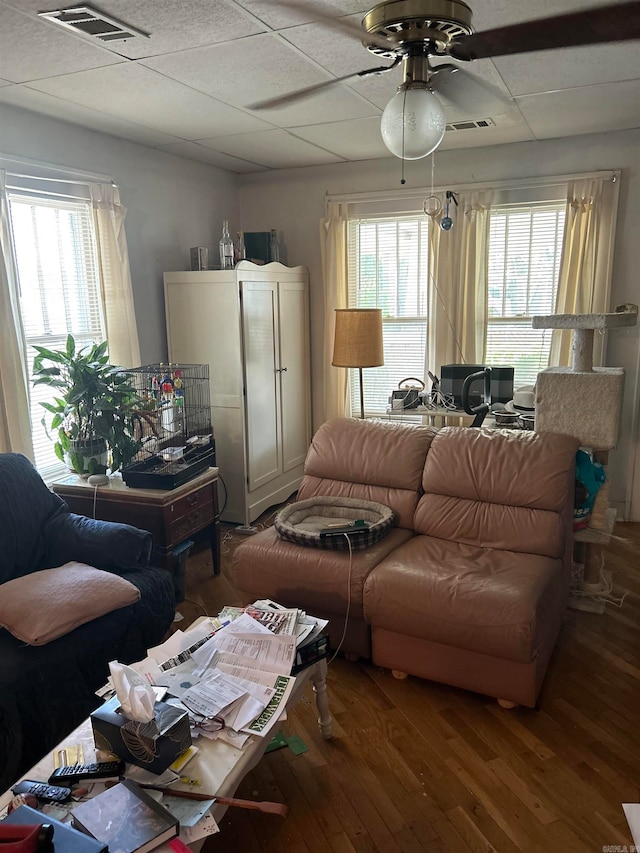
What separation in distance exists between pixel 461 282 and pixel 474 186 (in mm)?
658

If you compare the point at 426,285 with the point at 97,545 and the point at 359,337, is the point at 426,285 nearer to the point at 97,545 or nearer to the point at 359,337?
the point at 359,337

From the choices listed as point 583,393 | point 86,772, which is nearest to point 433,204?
point 583,393

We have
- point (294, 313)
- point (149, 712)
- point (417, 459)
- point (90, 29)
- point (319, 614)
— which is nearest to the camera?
point (149, 712)

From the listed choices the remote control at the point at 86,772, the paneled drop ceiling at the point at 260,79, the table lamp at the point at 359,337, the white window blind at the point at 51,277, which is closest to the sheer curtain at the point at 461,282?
the paneled drop ceiling at the point at 260,79

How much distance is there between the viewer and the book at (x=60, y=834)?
123 centimetres

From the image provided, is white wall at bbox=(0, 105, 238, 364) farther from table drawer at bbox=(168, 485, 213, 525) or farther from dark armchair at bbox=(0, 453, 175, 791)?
dark armchair at bbox=(0, 453, 175, 791)

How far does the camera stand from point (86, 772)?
1504 millimetres

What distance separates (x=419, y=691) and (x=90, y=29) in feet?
9.03

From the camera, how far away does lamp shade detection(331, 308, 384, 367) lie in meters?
3.73

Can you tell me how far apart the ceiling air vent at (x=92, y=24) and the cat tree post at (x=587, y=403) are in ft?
7.05

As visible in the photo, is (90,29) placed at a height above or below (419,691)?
above

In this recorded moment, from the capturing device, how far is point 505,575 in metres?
2.44

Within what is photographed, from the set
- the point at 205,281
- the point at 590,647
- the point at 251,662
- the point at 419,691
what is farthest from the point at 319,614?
the point at 205,281

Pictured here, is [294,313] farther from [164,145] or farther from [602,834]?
[602,834]
